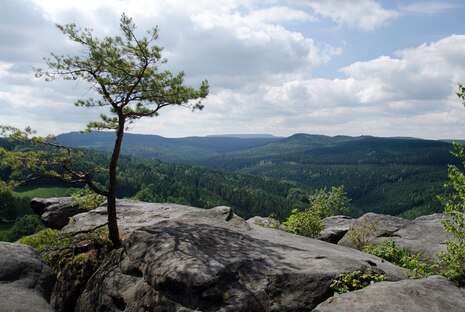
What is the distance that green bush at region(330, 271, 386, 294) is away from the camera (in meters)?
14.3

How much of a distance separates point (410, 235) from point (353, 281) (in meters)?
21.4

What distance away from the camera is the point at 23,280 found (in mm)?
18484

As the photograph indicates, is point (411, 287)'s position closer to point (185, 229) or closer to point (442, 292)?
point (442, 292)

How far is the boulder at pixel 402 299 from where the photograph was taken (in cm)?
1166

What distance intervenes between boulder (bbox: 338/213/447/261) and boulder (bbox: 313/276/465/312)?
16234 millimetres

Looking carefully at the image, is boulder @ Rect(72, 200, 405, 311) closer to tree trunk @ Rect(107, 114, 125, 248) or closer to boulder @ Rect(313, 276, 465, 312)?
tree trunk @ Rect(107, 114, 125, 248)

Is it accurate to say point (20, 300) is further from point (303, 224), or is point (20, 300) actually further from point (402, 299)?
point (303, 224)

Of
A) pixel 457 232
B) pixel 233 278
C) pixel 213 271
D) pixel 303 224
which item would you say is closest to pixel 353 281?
pixel 233 278

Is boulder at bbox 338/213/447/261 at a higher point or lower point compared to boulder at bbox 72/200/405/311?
lower

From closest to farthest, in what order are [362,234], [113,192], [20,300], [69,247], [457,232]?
1. [457,232]
2. [20,300]
3. [113,192]
4. [69,247]
5. [362,234]

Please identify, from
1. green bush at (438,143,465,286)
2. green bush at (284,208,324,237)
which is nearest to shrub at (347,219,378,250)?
green bush at (284,208,324,237)

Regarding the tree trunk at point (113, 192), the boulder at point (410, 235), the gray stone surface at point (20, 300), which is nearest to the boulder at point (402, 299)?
the gray stone surface at point (20, 300)

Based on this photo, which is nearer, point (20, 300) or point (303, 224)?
point (20, 300)

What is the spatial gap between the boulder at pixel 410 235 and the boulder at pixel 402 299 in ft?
53.3
